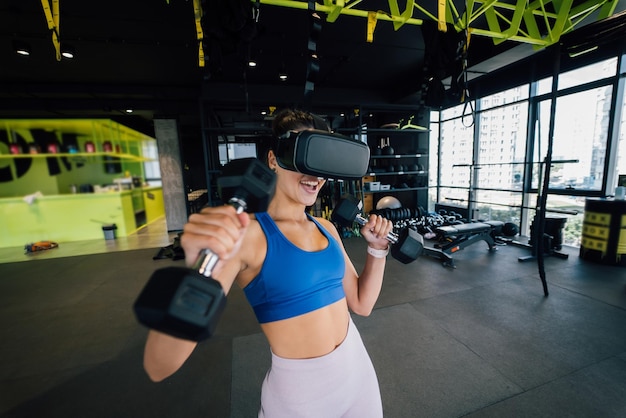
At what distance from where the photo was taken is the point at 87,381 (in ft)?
6.37

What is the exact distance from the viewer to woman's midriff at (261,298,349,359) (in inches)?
30.5

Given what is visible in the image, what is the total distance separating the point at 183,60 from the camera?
16.4 feet

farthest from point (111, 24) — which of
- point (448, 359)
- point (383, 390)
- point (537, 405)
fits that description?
point (537, 405)

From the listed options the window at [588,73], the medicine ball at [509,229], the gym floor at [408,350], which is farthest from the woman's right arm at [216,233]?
the window at [588,73]

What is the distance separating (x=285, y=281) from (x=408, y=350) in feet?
6.13

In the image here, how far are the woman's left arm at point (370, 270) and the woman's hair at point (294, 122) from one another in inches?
14.8

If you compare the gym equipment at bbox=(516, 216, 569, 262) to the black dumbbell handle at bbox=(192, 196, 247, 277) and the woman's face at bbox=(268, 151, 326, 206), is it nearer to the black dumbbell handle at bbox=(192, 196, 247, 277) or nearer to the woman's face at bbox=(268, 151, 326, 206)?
the woman's face at bbox=(268, 151, 326, 206)

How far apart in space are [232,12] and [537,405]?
3.07m

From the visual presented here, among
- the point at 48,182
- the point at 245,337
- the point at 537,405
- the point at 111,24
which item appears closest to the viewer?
the point at 537,405

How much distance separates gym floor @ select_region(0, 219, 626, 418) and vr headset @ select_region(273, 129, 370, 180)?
1.67 meters

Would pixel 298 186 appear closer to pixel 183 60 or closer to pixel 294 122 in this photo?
pixel 294 122

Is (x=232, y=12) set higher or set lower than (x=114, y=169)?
higher

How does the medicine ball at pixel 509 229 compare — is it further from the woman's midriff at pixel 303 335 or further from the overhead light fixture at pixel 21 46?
the overhead light fixture at pixel 21 46

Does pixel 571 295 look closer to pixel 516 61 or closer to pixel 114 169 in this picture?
pixel 516 61
